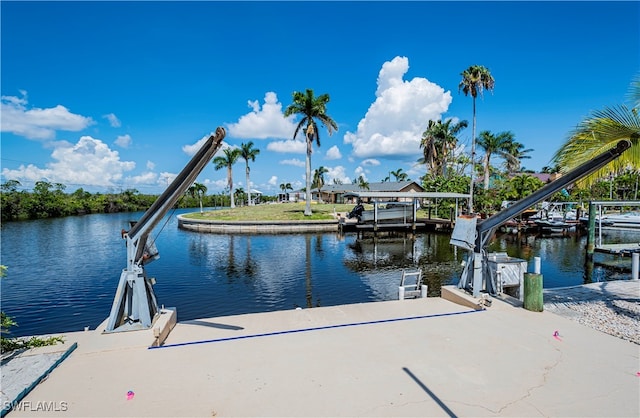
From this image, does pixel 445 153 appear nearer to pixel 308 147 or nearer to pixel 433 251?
pixel 308 147

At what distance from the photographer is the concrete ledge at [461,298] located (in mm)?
6477

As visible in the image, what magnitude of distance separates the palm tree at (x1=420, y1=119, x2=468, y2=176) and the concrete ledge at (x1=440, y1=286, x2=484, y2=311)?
42113mm

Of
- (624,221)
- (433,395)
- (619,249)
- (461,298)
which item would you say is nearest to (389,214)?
(619,249)

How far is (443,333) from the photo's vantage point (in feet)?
17.3

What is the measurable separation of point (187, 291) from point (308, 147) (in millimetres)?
24090

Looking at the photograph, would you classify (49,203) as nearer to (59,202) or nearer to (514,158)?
(59,202)

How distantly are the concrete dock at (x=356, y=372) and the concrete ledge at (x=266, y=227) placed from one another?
75.3ft

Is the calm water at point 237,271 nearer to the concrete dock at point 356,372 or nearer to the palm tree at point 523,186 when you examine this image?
the concrete dock at point 356,372

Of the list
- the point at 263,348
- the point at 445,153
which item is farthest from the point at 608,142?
the point at 445,153

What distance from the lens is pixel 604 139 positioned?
18.9 feet

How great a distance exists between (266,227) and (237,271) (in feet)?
46.8

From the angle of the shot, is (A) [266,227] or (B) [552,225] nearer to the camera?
(B) [552,225]

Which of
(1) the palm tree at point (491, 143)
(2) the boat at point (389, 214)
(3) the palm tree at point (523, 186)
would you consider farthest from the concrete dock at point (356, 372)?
(1) the palm tree at point (491, 143)

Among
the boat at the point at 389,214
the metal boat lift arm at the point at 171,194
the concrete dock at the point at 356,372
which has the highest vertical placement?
the metal boat lift arm at the point at 171,194
